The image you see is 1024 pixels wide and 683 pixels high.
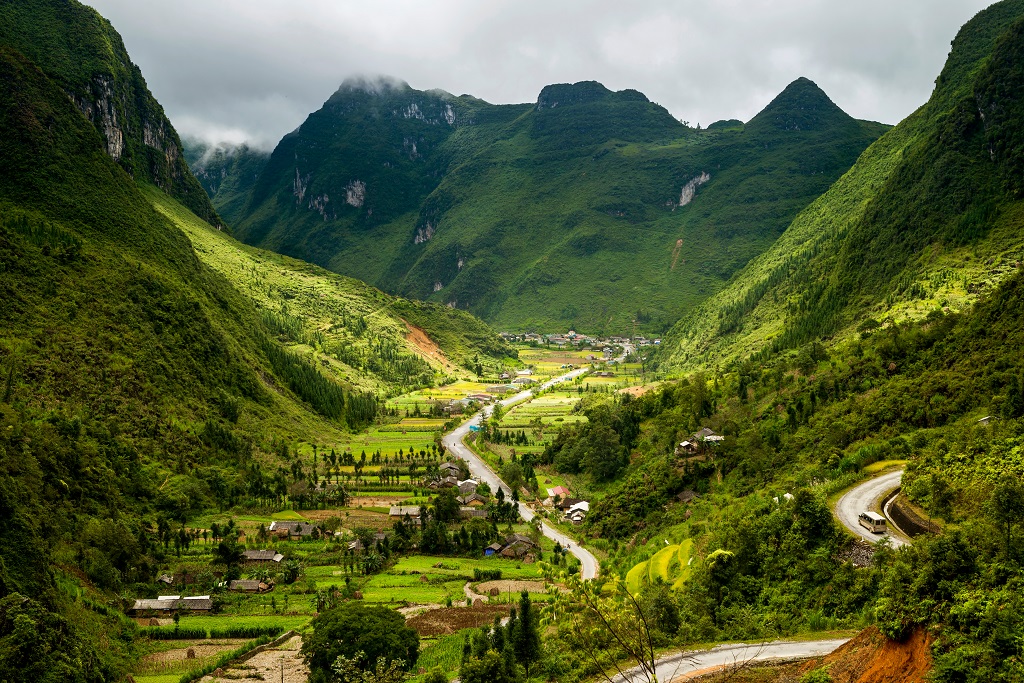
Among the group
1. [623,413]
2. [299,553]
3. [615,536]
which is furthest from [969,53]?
[299,553]

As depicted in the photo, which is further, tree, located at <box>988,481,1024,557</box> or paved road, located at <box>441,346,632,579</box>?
paved road, located at <box>441,346,632,579</box>

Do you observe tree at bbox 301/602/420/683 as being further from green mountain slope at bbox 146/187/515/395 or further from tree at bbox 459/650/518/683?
green mountain slope at bbox 146/187/515/395

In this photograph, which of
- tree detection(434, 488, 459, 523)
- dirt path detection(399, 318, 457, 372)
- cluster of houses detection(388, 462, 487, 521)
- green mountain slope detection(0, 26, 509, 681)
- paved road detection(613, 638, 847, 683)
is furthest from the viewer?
dirt path detection(399, 318, 457, 372)

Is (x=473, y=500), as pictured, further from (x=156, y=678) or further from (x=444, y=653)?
(x=156, y=678)

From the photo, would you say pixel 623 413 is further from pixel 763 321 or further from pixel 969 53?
pixel 969 53

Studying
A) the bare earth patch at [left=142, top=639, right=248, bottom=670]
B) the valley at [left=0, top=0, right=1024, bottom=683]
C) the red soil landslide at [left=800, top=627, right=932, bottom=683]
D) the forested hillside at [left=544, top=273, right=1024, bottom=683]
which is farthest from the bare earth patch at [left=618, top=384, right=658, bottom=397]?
the red soil landslide at [left=800, top=627, right=932, bottom=683]

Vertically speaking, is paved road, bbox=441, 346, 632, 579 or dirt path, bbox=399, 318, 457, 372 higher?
dirt path, bbox=399, 318, 457, 372

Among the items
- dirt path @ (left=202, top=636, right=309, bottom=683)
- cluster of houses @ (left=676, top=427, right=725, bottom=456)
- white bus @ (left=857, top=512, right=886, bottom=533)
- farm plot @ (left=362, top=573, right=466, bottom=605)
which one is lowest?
dirt path @ (left=202, top=636, right=309, bottom=683)

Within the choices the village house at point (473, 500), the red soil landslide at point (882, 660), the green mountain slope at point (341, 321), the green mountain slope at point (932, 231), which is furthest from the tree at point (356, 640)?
the green mountain slope at point (341, 321)
